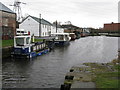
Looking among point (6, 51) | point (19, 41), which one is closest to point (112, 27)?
point (19, 41)

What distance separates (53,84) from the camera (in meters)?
13.6

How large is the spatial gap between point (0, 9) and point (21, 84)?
24.7 metres

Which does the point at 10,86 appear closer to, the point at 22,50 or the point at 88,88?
the point at 88,88

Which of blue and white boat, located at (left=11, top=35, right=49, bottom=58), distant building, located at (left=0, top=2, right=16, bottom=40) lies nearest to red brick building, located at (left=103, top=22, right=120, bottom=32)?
distant building, located at (left=0, top=2, right=16, bottom=40)

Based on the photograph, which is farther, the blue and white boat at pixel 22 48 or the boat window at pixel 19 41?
the boat window at pixel 19 41

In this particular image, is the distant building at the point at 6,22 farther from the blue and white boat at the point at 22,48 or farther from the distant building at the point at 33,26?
the distant building at the point at 33,26

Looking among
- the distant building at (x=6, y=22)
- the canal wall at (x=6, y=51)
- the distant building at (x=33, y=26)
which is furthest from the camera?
the distant building at (x=33, y=26)

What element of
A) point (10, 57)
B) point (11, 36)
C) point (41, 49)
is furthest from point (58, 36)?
point (10, 57)

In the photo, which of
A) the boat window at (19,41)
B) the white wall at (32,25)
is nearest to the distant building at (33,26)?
the white wall at (32,25)

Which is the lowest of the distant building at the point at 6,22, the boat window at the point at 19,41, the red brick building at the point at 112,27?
the boat window at the point at 19,41

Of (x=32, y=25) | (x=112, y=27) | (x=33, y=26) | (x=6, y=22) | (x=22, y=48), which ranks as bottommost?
(x=22, y=48)

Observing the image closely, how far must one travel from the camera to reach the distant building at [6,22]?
35966mm

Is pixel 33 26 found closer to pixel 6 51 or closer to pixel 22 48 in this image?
pixel 6 51

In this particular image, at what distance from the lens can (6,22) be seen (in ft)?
124
